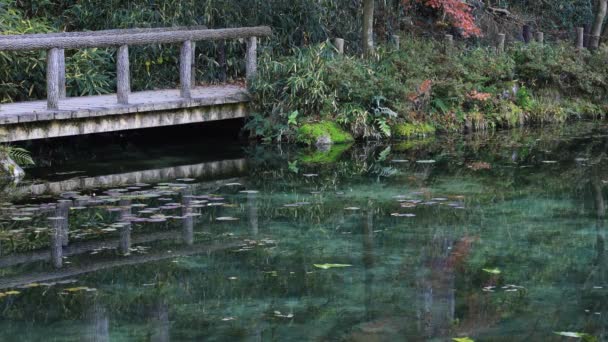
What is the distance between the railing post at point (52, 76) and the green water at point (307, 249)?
853 mm

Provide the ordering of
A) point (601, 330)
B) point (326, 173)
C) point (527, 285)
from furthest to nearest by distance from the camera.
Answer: point (326, 173)
point (527, 285)
point (601, 330)

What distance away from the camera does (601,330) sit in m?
7.22

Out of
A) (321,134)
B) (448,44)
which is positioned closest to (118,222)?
(321,134)

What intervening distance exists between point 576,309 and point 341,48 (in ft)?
34.3

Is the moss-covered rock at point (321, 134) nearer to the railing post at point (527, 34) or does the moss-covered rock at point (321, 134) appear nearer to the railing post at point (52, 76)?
the railing post at point (52, 76)

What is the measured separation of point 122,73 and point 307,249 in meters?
5.92

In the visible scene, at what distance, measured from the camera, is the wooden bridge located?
13641 millimetres

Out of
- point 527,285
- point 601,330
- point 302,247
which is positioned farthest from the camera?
point 302,247

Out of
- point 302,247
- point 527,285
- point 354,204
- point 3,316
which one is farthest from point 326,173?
point 3,316

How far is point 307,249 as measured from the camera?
9.55 metres

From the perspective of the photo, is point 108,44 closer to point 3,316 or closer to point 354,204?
point 354,204

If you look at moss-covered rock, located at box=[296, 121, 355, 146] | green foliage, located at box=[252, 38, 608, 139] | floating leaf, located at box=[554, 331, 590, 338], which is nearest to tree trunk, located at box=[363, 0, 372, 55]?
green foliage, located at box=[252, 38, 608, 139]

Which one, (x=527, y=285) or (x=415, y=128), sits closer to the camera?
(x=527, y=285)

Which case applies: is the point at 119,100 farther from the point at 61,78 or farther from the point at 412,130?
the point at 412,130
